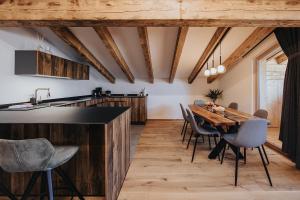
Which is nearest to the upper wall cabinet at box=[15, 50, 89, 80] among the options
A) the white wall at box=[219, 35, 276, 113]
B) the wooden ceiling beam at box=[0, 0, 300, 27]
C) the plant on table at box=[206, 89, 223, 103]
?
the wooden ceiling beam at box=[0, 0, 300, 27]

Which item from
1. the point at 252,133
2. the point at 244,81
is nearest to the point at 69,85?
the point at 252,133

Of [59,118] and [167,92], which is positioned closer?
[59,118]

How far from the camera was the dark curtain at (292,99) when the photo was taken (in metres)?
2.84

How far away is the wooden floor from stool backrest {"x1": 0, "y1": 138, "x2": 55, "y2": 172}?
107cm

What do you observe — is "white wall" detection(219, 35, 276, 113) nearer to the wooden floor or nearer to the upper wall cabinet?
the wooden floor

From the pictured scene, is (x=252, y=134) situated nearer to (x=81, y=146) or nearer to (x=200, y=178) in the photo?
(x=200, y=178)

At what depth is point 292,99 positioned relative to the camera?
117 inches

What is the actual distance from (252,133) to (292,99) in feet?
3.89

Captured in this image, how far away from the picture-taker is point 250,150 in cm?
361

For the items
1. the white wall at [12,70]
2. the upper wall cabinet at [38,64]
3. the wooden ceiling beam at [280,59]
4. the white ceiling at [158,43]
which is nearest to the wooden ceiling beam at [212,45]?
the white ceiling at [158,43]

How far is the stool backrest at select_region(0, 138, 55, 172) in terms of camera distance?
140 cm

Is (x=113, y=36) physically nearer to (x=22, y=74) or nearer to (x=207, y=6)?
(x=22, y=74)

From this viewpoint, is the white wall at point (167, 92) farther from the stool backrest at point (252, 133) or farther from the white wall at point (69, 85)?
the stool backrest at point (252, 133)

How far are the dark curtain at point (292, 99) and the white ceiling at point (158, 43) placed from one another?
0.90 m
